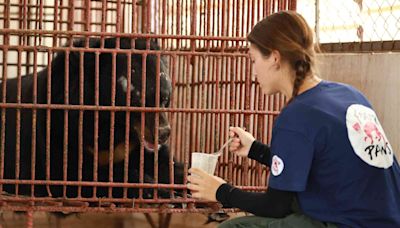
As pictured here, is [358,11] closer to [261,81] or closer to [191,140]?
[191,140]

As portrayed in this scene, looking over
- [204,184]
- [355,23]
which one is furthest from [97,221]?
[355,23]

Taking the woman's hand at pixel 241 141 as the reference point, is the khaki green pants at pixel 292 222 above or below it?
below

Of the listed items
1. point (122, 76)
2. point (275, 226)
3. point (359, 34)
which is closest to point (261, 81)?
point (275, 226)

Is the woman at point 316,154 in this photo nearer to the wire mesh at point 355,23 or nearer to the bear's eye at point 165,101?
the bear's eye at point 165,101

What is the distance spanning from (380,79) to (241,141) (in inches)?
48.5

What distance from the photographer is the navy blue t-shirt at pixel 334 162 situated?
1.99 meters

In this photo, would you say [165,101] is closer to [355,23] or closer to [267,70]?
[267,70]

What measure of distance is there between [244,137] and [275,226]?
477mm

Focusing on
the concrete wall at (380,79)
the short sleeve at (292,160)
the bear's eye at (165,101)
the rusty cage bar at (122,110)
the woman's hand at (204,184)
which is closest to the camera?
the short sleeve at (292,160)

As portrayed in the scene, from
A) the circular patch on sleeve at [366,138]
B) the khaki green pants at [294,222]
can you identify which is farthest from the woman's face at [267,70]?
the khaki green pants at [294,222]

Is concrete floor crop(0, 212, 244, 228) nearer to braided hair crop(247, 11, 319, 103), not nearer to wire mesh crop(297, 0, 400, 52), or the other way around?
wire mesh crop(297, 0, 400, 52)

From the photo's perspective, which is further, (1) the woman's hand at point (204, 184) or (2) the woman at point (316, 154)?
(1) the woman's hand at point (204, 184)

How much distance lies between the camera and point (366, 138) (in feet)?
6.66

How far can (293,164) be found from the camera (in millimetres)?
1984
